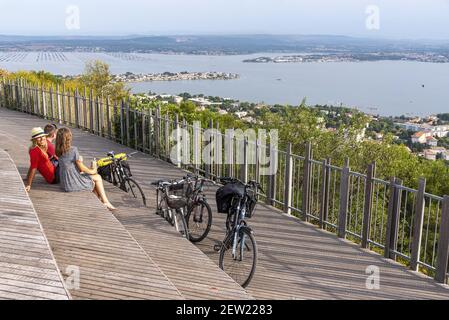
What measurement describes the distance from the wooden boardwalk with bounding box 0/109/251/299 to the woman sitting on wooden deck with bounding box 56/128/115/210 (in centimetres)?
22

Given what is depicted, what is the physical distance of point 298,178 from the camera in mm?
9609

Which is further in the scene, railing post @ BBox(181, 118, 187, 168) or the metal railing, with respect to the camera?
railing post @ BBox(181, 118, 187, 168)

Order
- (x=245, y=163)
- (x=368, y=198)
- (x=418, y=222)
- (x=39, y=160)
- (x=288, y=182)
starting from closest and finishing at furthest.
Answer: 1. (x=418, y=222)
2. (x=368, y=198)
3. (x=39, y=160)
4. (x=288, y=182)
5. (x=245, y=163)

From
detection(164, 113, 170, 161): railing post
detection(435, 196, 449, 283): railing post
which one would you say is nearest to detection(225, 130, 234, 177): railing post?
detection(164, 113, 170, 161): railing post

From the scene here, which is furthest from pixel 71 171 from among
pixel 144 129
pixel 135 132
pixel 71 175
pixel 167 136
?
pixel 135 132

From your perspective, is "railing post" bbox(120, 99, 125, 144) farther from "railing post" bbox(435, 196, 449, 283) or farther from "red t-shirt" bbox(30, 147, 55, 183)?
"railing post" bbox(435, 196, 449, 283)

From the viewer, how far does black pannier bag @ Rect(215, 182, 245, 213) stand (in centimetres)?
661

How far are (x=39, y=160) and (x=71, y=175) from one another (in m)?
0.67

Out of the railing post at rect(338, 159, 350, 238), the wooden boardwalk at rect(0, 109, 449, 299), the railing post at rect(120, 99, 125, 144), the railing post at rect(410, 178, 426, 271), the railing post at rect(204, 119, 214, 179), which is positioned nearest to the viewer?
the wooden boardwalk at rect(0, 109, 449, 299)

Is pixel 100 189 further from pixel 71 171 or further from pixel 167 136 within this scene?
pixel 167 136

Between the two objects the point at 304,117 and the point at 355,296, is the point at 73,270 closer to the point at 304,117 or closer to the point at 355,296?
the point at 355,296

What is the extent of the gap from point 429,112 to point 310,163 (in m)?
58.4

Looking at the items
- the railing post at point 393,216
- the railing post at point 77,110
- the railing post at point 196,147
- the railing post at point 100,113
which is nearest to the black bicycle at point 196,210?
the railing post at point 393,216

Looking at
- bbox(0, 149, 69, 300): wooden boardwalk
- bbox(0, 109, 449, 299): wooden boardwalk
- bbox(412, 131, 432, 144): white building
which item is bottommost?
bbox(412, 131, 432, 144): white building
